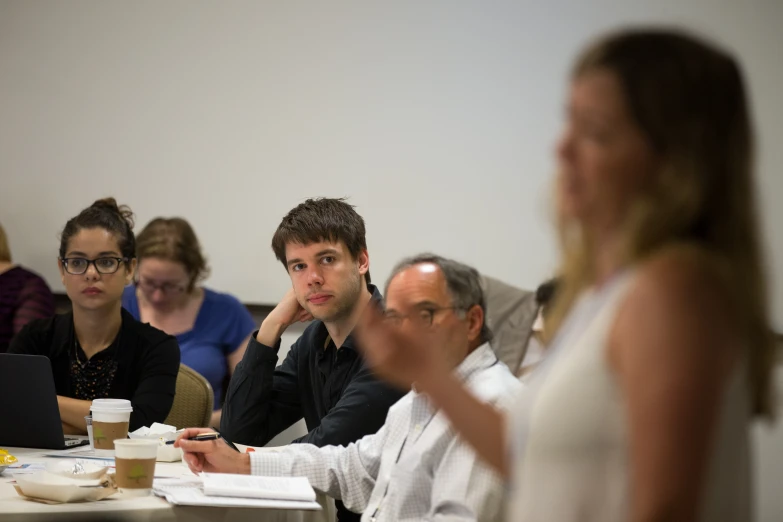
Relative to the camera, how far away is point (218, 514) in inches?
67.0

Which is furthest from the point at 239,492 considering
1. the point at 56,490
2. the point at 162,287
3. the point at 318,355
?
the point at 162,287

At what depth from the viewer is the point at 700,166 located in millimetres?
809

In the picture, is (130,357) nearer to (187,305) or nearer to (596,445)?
(187,305)

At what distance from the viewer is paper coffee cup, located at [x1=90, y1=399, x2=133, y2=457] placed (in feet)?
7.24

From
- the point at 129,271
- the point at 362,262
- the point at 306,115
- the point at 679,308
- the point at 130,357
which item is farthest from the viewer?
the point at 306,115

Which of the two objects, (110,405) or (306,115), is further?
(306,115)

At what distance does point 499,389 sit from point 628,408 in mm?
1029

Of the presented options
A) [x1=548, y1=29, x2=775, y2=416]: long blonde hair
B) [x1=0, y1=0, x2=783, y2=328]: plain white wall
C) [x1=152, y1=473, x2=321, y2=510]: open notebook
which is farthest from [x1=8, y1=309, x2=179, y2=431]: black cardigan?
[x1=548, y1=29, x2=775, y2=416]: long blonde hair

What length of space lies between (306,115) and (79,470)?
8.74ft

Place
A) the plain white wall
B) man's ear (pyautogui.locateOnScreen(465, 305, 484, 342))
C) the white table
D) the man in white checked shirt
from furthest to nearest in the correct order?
1. the plain white wall
2. man's ear (pyautogui.locateOnScreen(465, 305, 484, 342))
3. the man in white checked shirt
4. the white table

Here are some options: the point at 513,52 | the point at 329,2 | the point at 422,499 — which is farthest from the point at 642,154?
the point at 329,2

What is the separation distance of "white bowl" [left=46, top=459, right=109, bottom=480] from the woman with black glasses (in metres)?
0.70

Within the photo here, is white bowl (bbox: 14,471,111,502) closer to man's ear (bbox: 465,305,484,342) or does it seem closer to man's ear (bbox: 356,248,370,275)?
man's ear (bbox: 465,305,484,342)

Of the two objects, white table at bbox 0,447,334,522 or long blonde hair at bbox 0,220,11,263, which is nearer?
white table at bbox 0,447,334,522
